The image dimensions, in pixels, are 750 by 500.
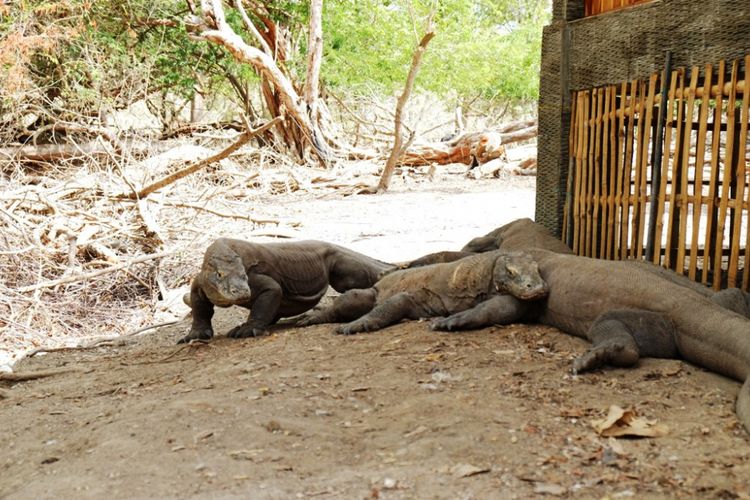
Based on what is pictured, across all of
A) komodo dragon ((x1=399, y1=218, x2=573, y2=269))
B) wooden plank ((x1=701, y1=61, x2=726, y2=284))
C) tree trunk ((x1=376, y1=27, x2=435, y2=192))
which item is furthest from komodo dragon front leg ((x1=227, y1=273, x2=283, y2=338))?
tree trunk ((x1=376, y1=27, x2=435, y2=192))

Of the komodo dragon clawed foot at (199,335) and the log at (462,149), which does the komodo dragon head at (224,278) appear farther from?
the log at (462,149)

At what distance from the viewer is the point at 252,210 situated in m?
12.7

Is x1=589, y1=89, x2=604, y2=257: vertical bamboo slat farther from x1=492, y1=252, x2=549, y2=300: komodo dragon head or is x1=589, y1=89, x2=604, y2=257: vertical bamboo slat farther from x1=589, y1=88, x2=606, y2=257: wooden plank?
x1=492, y1=252, x2=549, y2=300: komodo dragon head

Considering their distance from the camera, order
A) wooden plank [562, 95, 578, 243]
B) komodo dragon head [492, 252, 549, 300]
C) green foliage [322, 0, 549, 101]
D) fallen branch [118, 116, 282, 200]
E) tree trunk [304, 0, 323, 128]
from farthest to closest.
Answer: green foliage [322, 0, 549, 101] → tree trunk [304, 0, 323, 128] → fallen branch [118, 116, 282, 200] → wooden plank [562, 95, 578, 243] → komodo dragon head [492, 252, 549, 300]

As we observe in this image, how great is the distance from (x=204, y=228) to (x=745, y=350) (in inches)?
297

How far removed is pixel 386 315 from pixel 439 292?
1.40ft

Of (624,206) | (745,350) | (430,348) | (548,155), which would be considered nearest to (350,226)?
(548,155)

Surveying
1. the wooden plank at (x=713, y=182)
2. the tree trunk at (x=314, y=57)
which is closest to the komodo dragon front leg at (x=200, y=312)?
the wooden plank at (x=713, y=182)

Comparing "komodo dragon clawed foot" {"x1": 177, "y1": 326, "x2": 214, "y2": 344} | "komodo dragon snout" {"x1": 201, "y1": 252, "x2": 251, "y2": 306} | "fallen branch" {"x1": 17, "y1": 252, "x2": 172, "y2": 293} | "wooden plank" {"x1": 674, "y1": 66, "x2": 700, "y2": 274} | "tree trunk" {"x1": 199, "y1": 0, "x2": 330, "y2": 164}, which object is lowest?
"komodo dragon clawed foot" {"x1": 177, "y1": 326, "x2": 214, "y2": 344}

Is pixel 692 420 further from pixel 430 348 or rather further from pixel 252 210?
pixel 252 210

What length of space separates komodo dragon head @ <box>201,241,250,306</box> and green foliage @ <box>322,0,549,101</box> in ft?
40.6

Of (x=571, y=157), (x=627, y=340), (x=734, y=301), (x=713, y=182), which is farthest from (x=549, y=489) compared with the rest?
(x=571, y=157)

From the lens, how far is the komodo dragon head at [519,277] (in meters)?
5.15

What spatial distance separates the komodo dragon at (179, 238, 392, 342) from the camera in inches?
225
